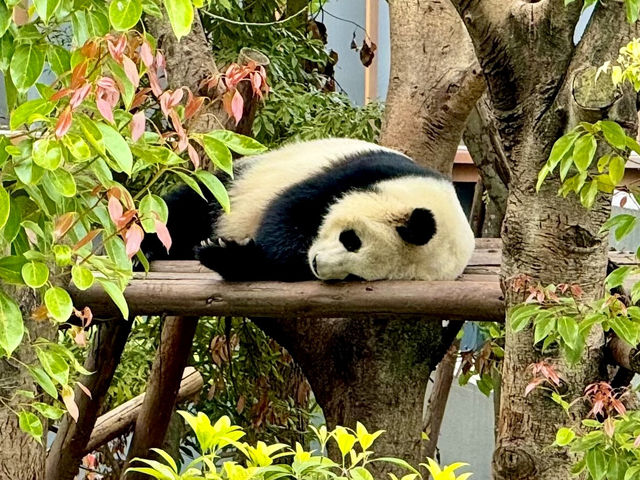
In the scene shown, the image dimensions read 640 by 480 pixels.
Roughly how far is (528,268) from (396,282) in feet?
1.58

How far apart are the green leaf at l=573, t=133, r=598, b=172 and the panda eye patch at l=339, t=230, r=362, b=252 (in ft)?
3.22

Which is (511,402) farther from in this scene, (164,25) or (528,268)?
(164,25)

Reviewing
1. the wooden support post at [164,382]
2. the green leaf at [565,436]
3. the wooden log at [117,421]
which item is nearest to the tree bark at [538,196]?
the green leaf at [565,436]

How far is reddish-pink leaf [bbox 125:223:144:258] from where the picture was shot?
3.05ft

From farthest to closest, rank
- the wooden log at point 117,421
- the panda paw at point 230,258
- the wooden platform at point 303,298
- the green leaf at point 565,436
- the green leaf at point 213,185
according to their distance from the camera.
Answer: the wooden log at point 117,421, the panda paw at point 230,258, the wooden platform at point 303,298, the green leaf at point 565,436, the green leaf at point 213,185

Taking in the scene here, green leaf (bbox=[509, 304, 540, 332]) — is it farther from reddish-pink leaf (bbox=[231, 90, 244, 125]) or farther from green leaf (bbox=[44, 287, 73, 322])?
green leaf (bbox=[44, 287, 73, 322])

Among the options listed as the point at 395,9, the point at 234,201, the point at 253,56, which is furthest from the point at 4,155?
the point at 395,9

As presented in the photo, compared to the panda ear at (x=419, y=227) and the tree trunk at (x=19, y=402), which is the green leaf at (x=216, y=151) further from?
the panda ear at (x=419, y=227)

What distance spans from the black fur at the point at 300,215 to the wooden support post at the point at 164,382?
48 cm

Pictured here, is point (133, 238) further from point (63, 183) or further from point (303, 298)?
point (303, 298)

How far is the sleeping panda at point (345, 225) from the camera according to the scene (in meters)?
2.06

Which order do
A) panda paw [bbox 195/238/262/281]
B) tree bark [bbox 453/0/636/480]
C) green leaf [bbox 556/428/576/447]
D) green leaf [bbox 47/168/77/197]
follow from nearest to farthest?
green leaf [bbox 47/168/77/197], green leaf [bbox 556/428/576/447], tree bark [bbox 453/0/636/480], panda paw [bbox 195/238/262/281]

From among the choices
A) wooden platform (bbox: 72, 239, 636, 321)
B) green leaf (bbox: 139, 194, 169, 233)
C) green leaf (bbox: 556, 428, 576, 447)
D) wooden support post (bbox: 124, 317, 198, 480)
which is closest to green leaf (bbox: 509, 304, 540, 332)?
green leaf (bbox: 556, 428, 576, 447)

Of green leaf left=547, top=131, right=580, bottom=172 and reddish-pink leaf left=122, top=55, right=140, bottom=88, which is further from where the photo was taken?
green leaf left=547, top=131, right=580, bottom=172
